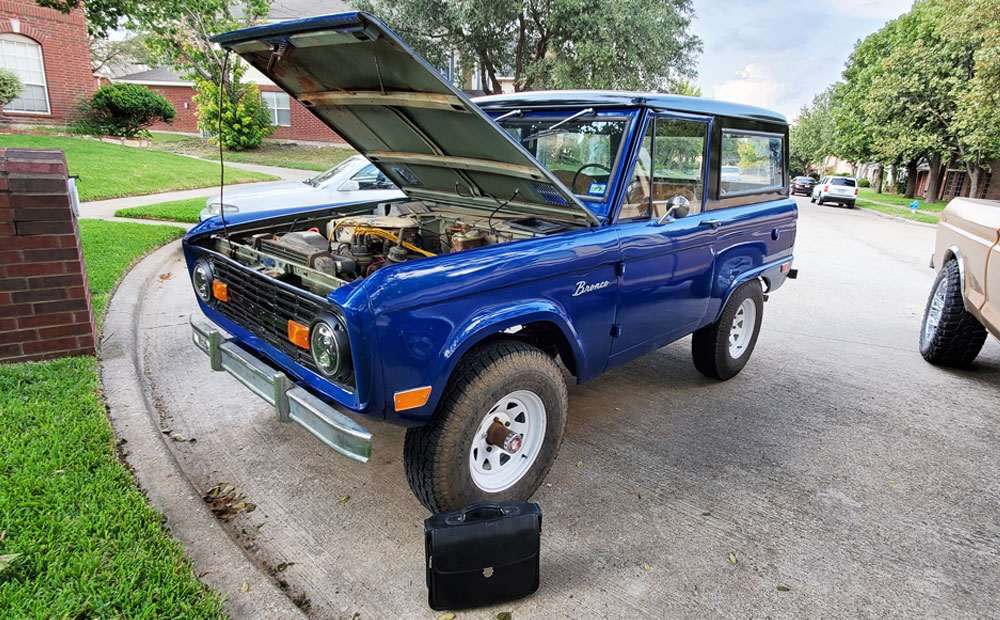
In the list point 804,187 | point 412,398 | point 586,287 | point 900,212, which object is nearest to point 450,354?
point 412,398

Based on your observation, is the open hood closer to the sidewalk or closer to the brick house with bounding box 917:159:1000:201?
the sidewalk

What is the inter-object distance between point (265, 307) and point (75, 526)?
46.1 inches

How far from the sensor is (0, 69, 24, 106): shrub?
54.7 feet

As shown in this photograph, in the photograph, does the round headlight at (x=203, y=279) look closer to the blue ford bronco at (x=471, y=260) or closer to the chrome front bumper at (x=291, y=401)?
the blue ford bronco at (x=471, y=260)

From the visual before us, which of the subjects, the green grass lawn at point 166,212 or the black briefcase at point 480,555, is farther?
the green grass lawn at point 166,212

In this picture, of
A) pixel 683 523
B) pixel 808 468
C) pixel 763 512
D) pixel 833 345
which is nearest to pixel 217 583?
pixel 683 523

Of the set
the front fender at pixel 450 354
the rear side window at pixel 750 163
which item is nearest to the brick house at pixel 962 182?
the rear side window at pixel 750 163

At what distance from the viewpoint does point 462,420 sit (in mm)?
2545

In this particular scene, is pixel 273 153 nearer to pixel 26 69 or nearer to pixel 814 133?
pixel 26 69

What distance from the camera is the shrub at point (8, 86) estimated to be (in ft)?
54.7

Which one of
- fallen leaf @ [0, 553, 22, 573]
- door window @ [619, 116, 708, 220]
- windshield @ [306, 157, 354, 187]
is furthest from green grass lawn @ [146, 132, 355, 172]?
fallen leaf @ [0, 553, 22, 573]

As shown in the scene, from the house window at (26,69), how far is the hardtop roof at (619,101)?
820 inches

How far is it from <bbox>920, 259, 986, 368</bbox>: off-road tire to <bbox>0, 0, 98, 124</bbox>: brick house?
73.9 ft

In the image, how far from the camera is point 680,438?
12.4 feet
